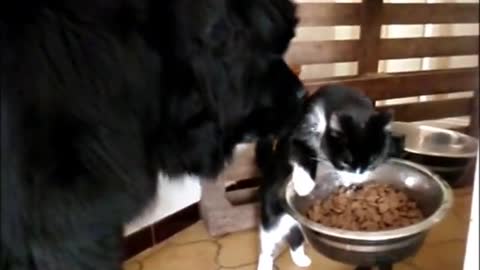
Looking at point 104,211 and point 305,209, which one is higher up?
point 104,211

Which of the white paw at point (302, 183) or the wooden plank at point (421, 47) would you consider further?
the white paw at point (302, 183)

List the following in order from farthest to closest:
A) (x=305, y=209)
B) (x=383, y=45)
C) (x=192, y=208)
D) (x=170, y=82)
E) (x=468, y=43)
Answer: (x=192, y=208) < (x=383, y=45) < (x=305, y=209) < (x=170, y=82) < (x=468, y=43)

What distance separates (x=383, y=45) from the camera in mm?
1523

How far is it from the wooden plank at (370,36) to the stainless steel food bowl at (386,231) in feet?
1.19

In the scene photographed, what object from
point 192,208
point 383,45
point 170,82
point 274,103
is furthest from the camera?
point 192,208

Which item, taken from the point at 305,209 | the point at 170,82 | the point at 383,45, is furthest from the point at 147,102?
the point at 383,45

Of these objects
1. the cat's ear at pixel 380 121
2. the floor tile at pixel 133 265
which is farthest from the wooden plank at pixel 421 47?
the floor tile at pixel 133 265

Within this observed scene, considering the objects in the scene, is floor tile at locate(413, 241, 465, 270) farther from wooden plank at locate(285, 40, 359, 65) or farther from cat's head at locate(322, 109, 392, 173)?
wooden plank at locate(285, 40, 359, 65)

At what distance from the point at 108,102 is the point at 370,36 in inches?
33.5

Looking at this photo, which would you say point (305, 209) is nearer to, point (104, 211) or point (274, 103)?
point (274, 103)

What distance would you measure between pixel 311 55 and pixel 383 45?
18cm

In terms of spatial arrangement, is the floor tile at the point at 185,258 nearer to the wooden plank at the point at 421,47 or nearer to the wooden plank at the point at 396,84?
the wooden plank at the point at 396,84

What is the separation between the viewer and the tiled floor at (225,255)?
4.79 ft

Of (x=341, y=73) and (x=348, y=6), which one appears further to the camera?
(x=341, y=73)
